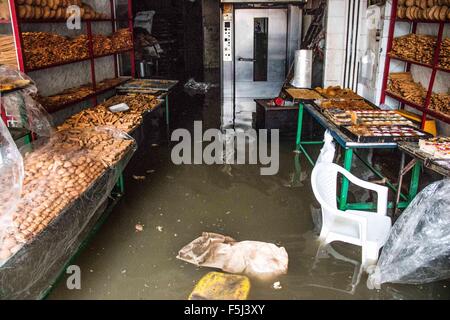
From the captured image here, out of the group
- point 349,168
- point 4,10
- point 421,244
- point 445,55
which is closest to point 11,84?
point 4,10

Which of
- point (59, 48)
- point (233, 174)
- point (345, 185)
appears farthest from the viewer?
point (233, 174)

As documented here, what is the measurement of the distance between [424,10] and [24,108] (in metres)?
5.04

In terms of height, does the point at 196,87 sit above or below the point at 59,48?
below

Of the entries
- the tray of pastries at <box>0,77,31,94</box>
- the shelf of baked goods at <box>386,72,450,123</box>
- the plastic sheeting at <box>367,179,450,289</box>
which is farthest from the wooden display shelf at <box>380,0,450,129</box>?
the tray of pastries at <box>0,77,31,94</box>

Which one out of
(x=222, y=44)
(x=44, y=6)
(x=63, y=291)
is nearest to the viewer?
(x=63, y=291)

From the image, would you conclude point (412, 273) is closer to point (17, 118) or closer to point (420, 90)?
point (420, 90)

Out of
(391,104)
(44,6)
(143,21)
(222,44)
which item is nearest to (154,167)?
(44,6)

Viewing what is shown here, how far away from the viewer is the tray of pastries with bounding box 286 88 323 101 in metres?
6.57

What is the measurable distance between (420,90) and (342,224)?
326 centimetres

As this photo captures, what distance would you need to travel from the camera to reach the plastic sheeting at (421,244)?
3.21m

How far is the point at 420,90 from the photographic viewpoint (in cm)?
614

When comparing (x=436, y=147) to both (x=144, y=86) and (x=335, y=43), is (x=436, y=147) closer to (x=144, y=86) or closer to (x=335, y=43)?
(x=335, y=43)

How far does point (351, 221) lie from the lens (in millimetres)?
3936

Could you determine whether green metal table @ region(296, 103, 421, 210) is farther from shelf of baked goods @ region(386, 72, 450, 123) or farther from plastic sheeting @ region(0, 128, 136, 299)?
plastic sheeting @ region(0, 128, 136, 299)
